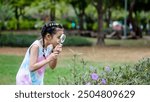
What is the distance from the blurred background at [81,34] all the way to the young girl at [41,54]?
2.76 meters

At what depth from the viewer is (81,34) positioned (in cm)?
3344

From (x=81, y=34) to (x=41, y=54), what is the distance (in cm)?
2897

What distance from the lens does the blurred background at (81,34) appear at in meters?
12.7

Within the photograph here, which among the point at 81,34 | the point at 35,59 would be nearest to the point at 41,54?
the point at 35,59

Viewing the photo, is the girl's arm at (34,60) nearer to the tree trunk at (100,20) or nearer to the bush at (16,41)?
the bush at (16,41)

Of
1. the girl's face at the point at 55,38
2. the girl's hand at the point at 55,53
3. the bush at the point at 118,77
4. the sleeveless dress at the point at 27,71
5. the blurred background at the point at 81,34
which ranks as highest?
the girl's face at the point at 55,38

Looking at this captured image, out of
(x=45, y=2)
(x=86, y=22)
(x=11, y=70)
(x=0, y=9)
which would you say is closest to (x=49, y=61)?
(x=11, y=70)

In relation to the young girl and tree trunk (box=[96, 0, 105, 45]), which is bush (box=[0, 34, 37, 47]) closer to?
tree trunk (box=[96, 0, 105, 45])

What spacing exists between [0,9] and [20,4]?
7210 millimetres

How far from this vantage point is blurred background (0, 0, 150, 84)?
1266 cm

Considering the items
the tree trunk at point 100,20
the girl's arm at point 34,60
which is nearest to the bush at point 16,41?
the tree trunk at point 100,20

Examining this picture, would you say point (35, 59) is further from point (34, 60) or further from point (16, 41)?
point (16, 41)

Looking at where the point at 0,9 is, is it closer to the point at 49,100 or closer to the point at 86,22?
the point at 49,100

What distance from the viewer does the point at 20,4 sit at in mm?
28922
